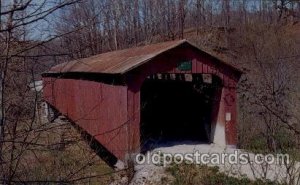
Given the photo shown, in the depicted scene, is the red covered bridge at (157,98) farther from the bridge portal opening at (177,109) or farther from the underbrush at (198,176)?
the underbrush at (198,176)

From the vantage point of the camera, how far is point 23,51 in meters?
2.46

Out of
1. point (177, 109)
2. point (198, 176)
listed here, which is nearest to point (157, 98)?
point (177, 109)

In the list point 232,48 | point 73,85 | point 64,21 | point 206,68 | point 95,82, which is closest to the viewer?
point 64,21

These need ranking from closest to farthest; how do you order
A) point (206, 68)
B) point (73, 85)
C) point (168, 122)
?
point (206, 68)
point (168, 122)
point (73, 85)

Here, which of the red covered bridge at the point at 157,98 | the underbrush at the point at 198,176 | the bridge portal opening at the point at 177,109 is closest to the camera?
the underbrush at the point at 198,176

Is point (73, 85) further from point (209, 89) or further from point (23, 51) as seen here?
point (23, 51)

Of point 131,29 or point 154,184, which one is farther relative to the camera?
point 131,29

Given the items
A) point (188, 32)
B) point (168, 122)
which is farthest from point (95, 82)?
point (188, 32)

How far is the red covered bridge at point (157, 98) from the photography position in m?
11.6

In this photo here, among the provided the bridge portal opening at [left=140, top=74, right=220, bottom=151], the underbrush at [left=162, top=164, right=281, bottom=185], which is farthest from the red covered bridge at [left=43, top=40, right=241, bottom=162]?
the underbrush at [left=162, top=164, right=281, bottom=185]

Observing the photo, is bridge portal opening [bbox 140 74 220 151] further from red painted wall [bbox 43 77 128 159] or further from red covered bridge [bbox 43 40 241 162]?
red painted wall [bbox 43 77 128 159]

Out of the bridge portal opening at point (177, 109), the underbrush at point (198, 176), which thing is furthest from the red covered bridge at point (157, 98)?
the underbrush at point (198, 176)

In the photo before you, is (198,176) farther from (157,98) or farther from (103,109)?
(157,98)

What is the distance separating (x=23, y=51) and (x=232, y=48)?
3188cm
